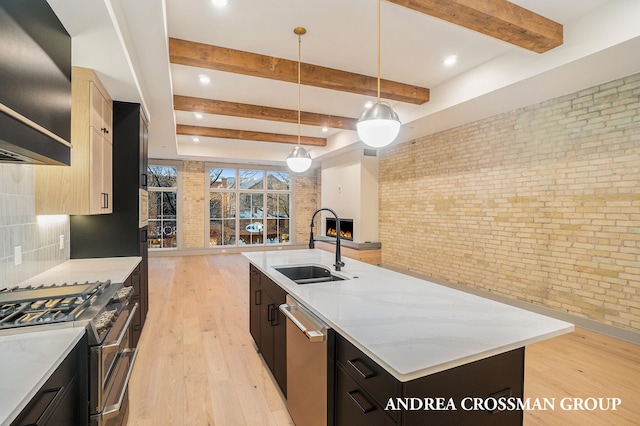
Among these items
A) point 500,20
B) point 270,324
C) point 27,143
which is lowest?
point 270,324

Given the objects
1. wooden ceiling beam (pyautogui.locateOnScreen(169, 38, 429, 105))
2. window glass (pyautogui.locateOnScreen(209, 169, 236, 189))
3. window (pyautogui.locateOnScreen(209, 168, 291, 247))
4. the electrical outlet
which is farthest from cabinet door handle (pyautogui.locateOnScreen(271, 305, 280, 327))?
window glass (pyautogui.locateOnScreen(209, 169, 236, 189))

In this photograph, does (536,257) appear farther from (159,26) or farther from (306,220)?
(306,220)

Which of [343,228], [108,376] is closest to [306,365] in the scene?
[108,376]

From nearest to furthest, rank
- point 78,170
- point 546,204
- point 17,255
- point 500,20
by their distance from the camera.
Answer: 1. point 17,255
2. point 78,170
3. point 500,20
4. point 546,204

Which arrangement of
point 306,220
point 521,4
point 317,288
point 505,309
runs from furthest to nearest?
point 306,220
point 521,4
point 317,288
point 505,309

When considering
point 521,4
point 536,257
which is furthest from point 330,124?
point 536,257

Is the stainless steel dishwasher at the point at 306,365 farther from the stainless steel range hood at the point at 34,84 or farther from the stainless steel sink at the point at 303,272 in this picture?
the stainless steel range hood at the point at 34,84

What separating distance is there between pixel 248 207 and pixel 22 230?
772 centimetres

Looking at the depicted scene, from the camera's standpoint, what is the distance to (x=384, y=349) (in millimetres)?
1127

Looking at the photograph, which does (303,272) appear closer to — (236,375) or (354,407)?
(236,375)

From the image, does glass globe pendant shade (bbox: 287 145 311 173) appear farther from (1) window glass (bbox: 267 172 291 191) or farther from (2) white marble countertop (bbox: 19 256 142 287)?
(1) window glass (bbox: 267 172 291 191)

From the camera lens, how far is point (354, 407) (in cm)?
127

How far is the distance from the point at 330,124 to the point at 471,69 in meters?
2.56

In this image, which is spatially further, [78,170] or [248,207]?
[248,207]
